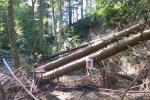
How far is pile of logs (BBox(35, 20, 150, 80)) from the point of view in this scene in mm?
6371

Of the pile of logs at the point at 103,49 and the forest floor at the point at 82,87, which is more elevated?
→ the pile of logs at the point at 103,49

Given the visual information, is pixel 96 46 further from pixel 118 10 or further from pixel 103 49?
pixel 118 10

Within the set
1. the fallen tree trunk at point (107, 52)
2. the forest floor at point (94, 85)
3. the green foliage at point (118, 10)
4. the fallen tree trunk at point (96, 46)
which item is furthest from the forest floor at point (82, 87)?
the green foliage at point (118, 10)

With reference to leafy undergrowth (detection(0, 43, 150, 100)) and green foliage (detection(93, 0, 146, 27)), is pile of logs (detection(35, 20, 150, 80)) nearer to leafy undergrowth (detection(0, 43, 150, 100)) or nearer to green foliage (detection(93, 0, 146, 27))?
leafy undergrowth (detection(0, 43, 150, 100))

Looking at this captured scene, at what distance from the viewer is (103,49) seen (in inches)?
264

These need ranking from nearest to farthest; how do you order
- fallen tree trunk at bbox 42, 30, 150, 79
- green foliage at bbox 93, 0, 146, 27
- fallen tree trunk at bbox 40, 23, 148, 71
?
fallen tree trunk at bbox 42, 30, 150, 79 < fallen tree trunk at bbox 40, 23, 148, 71 < green foliage at bbox 93, 0, 146, 27

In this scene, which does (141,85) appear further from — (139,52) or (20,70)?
(20,70)

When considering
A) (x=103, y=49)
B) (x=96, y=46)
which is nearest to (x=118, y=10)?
(x=96, y=46)

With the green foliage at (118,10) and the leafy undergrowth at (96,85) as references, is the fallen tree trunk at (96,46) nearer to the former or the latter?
the leafy undergrowth at (96,85)

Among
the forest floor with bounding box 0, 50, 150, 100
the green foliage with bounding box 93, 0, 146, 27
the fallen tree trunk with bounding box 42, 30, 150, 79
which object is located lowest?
the forest floor with bounding box 0, 50, 150, 100

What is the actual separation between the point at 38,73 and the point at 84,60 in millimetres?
1194

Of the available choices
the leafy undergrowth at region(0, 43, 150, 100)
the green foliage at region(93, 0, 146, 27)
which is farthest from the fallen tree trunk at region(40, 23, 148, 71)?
the green foliage at region(93, 0, 146, 27)

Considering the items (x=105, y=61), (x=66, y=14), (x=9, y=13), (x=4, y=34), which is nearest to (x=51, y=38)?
(x=4, y=34)

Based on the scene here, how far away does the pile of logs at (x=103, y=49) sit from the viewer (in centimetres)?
637
